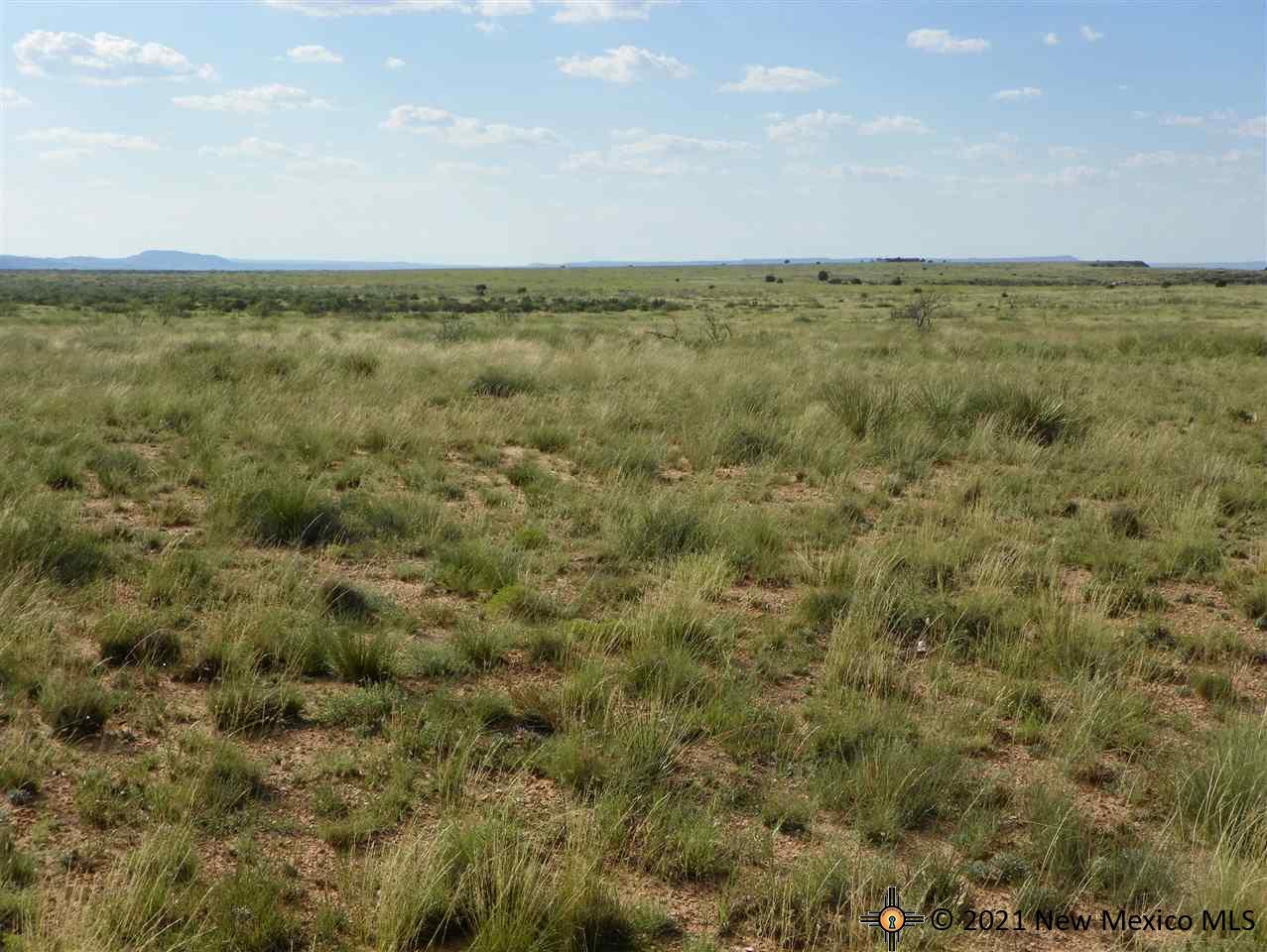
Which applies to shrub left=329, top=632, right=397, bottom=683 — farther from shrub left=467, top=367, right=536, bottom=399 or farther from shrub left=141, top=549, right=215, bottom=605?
shrub left=467, top=367, right=536, bottom=399

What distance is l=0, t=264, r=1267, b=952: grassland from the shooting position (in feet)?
11.7

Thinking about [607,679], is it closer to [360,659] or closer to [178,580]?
[360,659]

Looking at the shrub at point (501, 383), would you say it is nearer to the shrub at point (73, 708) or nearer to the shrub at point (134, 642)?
the shrub at point (134, 642)

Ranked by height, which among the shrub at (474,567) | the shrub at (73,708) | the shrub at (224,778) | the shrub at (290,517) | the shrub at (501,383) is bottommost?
the shrub at (224,778)

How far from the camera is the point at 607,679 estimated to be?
16.9 ft

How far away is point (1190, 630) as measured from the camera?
6.28 metres

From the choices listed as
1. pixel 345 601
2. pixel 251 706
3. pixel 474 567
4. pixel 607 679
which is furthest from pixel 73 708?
pixel 474 567

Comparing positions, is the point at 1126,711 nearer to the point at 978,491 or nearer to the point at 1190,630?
the point at 1190,630

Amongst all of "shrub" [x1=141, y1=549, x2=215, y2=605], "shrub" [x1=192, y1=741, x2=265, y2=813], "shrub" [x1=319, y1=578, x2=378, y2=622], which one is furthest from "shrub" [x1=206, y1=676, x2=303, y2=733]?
"shrub" [x1=141, y1=549, x2=215, y2=605]

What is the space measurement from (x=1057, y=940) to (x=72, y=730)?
4160 mm

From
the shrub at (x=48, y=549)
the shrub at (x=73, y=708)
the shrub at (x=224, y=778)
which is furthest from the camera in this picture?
the shrub at (x=48, y=549)

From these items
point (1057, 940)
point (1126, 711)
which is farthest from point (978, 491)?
point (1057, 940)

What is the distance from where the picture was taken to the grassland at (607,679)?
3561 millimetres

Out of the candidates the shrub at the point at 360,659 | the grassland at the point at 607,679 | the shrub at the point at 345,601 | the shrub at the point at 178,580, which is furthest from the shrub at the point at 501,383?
the shrub at the point at 360,659
